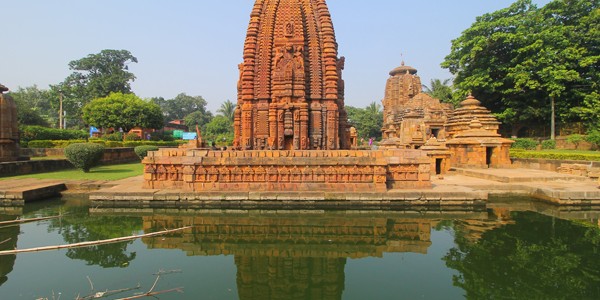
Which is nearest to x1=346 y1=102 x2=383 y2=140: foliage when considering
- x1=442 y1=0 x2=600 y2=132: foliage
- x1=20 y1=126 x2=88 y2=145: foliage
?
x1=442 y1=0 x2=600 y2=132: foliage

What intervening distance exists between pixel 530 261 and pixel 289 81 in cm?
835

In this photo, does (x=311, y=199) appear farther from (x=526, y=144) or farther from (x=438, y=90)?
(x=438, y=90)

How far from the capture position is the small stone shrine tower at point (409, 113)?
72.2 feet

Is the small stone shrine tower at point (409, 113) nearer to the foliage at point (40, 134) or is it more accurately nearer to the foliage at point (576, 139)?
the foliage at point (576, 139)

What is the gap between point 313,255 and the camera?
18.4ft

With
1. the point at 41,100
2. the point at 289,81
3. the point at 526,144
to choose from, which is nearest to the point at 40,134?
the point at 289,81

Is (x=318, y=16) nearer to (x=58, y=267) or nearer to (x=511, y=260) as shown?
(x=511, y=260)

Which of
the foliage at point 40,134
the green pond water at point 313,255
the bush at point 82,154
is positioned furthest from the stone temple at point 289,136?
the foliage at point 40,134

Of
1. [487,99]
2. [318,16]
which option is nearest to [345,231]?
[318,16]

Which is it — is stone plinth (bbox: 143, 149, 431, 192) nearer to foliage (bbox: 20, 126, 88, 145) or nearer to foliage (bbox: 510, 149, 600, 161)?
foliage (bbox: 510, 149, 600, 161)

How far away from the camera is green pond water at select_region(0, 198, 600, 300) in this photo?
440cm

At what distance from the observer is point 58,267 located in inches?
201

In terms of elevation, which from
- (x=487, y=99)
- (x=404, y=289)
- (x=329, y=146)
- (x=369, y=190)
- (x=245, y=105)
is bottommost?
(x=404, y=289)

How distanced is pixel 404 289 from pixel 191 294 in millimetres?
2925
